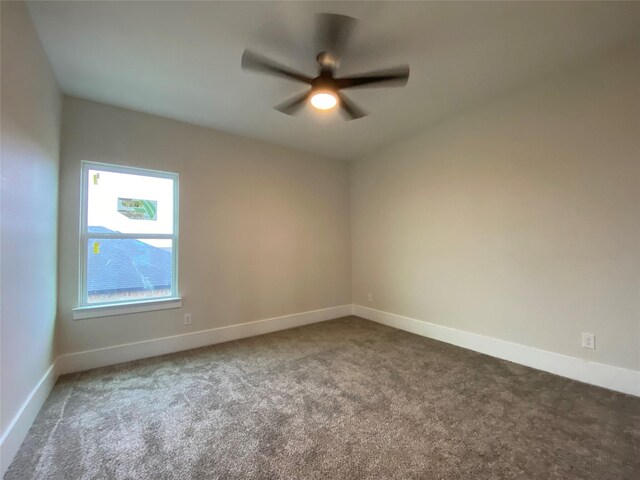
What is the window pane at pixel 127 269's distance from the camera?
109 inches

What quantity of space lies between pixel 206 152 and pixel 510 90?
3281 millimetres

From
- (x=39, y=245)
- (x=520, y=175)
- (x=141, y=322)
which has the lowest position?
(x=141, y=322)

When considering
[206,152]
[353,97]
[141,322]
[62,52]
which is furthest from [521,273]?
[62,52]

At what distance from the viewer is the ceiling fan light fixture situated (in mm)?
2033

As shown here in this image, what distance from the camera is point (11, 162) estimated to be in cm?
155

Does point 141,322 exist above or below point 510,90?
below

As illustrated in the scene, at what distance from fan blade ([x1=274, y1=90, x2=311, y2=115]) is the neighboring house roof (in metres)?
2.04

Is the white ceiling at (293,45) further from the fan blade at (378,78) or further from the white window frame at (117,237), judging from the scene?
the white window frame at (117,237)

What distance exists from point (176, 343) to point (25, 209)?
6.26 feet

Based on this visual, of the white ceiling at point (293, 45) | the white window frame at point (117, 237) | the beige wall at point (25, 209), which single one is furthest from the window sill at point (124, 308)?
the white ceiling at point (293, 45)

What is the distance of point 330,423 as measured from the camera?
1.81 m

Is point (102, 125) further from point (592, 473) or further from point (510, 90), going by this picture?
point (592, 473)

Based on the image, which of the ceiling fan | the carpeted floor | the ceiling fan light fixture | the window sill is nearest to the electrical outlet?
the carpeted floor

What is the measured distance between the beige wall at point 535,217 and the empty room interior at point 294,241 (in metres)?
0.02
